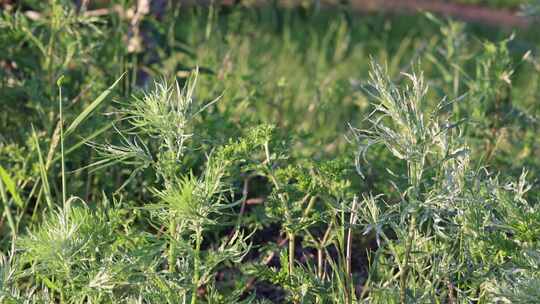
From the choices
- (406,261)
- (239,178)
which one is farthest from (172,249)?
(239,178)

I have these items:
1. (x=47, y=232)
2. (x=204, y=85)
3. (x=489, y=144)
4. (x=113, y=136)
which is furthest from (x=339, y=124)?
(x=47, y=232)

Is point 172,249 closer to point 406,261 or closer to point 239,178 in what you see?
point 406,261

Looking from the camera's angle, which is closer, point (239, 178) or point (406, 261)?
point (406, 261)

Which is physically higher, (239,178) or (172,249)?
(172,249)

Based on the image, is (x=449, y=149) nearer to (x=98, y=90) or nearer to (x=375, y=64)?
(x=375, y=64)

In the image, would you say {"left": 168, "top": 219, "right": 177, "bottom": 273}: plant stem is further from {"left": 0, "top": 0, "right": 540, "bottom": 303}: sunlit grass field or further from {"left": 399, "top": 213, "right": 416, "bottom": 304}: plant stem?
{"left": 399, "top": 213, "right": 416, "bottom": 304}: plant stem

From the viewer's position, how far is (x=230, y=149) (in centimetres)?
161

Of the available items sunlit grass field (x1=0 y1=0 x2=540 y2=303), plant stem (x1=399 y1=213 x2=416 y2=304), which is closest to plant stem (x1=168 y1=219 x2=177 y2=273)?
sunlit grass field (x1=0 y1=0 x2=540 y2=303)

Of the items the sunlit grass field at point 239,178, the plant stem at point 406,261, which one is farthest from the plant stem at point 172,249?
the plant stem at point 406,261

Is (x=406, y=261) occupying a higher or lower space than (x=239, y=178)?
higher

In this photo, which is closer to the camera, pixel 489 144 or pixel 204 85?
pixel 489 144

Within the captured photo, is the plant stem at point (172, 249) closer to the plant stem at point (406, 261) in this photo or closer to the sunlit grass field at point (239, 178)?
the sunlit grass field at point (239, 178)

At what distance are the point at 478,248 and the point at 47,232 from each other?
32.2 inches

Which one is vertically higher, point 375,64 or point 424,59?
point 375,64
